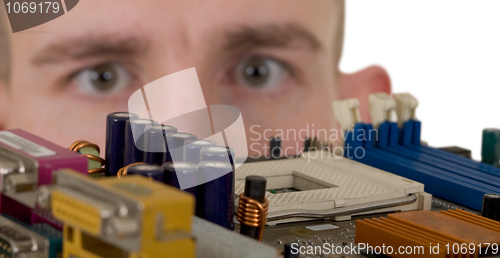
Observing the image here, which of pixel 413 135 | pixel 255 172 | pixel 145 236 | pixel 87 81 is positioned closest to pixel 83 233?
pixel 145 236

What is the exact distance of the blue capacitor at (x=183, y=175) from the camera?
1.78m

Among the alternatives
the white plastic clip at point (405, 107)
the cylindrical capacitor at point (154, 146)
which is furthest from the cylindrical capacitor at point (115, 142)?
the white plastic clip at point (405, 107)

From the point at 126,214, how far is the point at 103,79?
3528 mm

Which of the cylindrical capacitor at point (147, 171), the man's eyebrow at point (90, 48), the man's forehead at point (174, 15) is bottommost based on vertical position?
the cylindrical capacitor at point (147, 171)

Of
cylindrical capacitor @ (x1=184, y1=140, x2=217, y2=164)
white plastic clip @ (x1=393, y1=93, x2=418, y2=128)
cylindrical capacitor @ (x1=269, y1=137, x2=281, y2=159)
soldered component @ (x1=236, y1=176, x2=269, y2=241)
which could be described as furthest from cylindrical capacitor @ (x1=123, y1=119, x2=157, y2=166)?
white plastic clip @ (x1=393, y1=93, x2=418, y2=128)

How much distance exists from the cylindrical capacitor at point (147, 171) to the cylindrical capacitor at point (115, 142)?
458 millimetres

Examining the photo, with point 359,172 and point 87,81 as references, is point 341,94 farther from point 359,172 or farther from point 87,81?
point 359,172

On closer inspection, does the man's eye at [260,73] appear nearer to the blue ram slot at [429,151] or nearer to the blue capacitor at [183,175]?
the blue ram slot at [429,151]

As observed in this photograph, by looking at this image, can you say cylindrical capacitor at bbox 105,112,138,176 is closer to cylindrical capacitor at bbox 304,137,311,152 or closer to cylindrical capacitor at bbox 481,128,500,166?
cylindrical capacitor at bbox 304,137,311,152

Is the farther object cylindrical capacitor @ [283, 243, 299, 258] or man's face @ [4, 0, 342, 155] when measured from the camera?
man's face @ [4, 0, 342, 155]

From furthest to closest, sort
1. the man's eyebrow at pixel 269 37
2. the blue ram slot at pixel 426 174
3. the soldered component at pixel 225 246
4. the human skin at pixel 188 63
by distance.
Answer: the man's eyebrow at pixel 269 37 → the human skin at pixel 188 63 → the blue ram slot at pixel 426 174 → the soldered component at pixel 225 246

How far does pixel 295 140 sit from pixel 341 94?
0.58 meters

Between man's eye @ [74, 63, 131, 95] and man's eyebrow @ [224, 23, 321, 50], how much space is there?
860mm

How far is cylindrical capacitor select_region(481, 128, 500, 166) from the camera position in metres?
3.21
